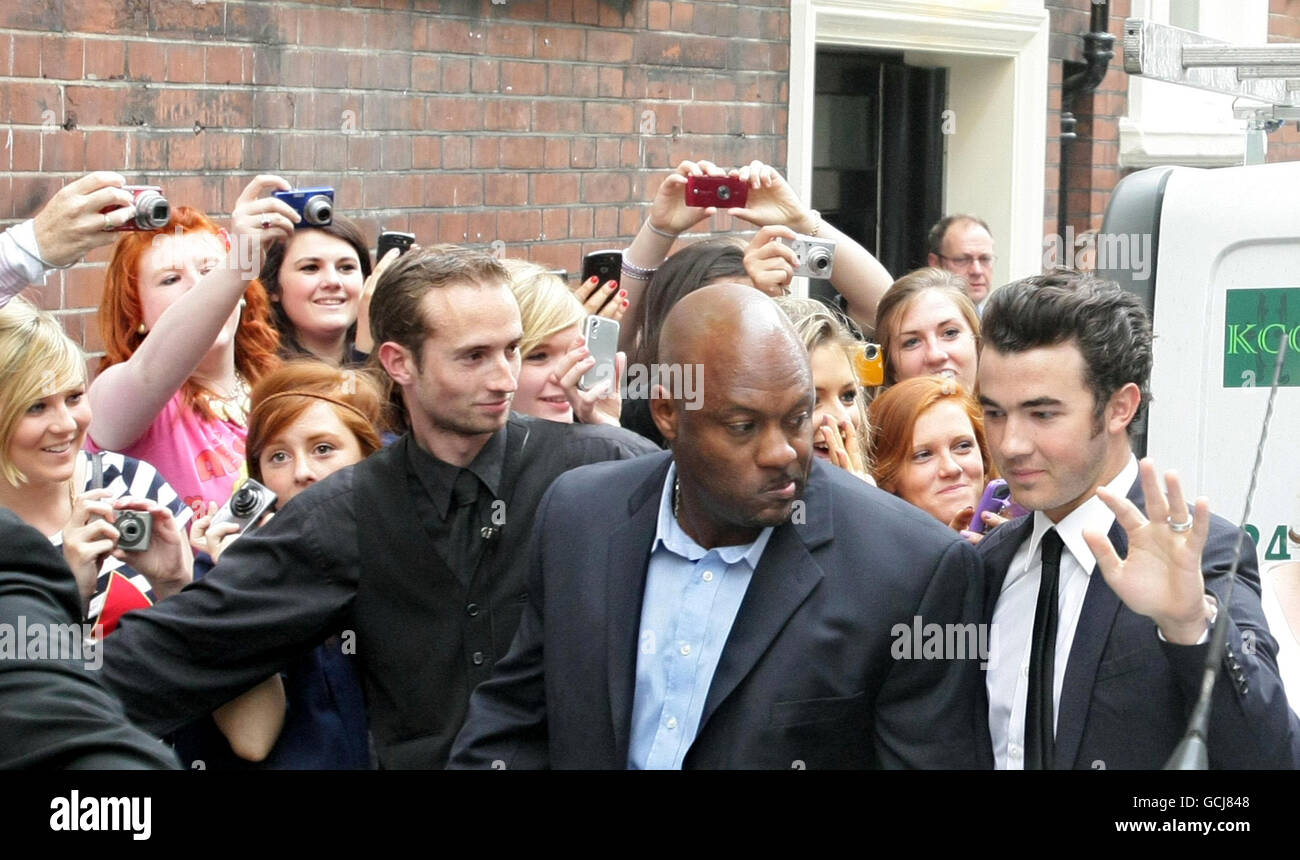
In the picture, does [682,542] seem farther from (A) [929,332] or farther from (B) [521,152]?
(B) [521,152]

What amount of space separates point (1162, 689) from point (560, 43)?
4415 mm

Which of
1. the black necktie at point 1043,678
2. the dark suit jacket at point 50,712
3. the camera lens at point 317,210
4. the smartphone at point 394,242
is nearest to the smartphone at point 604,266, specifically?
the smartphone at point 394,242

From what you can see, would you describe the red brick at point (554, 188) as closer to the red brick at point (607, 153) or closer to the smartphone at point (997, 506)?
the red brick at point (607, 153)

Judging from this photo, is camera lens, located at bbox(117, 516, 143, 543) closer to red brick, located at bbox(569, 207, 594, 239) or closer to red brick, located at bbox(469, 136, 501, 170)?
red brick, located at bbox(469, 136, 501, 170)

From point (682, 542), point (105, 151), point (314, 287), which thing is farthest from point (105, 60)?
point (682, 542)

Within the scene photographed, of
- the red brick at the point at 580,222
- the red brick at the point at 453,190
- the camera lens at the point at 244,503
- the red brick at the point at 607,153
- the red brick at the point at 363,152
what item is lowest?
the camera lens at the point at 244,503

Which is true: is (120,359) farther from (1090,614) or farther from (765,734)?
(1090,614)

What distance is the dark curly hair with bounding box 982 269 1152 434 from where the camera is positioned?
9.46 feet

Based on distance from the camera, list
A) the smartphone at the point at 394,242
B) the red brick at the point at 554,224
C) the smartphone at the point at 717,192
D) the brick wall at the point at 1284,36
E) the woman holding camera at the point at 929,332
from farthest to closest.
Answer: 1. the brick wall at the point at 1284,36
2. the red brick at the point at 554,224
3. the woman holding camera at the point at 929,332
4. the smartphone at the point at 394,242
5. the smartphone at the point at 717,192

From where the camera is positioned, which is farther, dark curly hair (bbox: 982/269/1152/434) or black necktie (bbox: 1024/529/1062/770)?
dark curly hair (bbox: 982/269/1152/434)

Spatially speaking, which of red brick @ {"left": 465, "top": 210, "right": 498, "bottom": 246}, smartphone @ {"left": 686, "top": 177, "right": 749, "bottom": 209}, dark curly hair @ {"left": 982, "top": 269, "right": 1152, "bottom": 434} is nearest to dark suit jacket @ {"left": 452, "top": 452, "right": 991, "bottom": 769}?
dark curly hair @ {"left": 982, "top": 269, "right": 1152, "bottom": 434}

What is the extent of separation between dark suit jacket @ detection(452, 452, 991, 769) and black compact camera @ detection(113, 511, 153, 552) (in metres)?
0.85

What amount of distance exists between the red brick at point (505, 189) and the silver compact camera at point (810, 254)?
190 centimetres

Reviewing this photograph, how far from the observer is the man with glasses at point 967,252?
722cm
